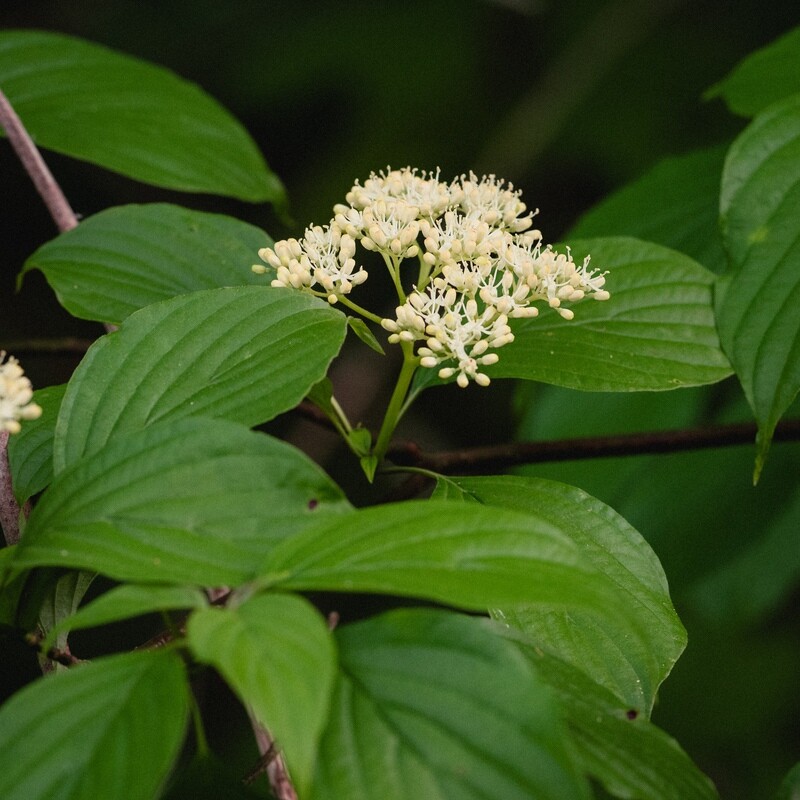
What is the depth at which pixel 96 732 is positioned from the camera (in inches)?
22.6

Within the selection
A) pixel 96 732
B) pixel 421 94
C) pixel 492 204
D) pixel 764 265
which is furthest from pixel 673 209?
pixel 421 94

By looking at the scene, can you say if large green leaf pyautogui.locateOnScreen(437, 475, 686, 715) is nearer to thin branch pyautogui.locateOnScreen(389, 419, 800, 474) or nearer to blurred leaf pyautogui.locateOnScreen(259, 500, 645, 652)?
blurred leaf pyautogui.locateOnScreen(259, 500, 645, 652)

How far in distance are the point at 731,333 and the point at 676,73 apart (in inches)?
91.3

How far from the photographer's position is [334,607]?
9.71 ft

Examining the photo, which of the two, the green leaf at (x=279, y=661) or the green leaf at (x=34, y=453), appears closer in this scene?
the green leaf at (x=279, y=661)

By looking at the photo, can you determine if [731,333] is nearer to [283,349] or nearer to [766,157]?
[766,157]

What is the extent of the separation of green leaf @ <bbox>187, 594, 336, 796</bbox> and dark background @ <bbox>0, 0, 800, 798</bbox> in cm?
243

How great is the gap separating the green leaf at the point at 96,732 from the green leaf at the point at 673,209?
1153 millimetres

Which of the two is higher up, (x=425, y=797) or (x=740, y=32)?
(x=740, y=32)

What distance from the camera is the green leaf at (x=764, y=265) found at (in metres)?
1.06

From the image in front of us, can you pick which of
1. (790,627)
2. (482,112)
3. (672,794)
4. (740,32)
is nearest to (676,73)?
(740,32)

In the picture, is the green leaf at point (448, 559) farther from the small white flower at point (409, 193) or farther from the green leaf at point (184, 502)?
the small white flower at point (409, 193)

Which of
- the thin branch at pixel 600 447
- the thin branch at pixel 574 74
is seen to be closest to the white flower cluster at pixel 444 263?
the thin branch at pixel 600 447

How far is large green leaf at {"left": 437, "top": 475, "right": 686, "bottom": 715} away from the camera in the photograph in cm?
85
